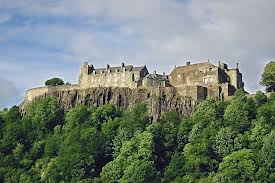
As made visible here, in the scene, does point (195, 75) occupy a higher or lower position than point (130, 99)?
higher

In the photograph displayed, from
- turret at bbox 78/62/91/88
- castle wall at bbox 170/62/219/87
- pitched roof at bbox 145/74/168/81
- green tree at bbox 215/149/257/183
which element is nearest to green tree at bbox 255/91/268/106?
castle wall at bbox 170/62/219/87

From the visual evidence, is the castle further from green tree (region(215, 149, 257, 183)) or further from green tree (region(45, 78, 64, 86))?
green tree (region(215, 149, 257, 183))

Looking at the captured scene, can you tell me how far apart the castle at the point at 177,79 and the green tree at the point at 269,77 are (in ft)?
10.6

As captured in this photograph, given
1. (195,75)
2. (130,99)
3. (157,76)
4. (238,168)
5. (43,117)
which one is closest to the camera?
(238,168)

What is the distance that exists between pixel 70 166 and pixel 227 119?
18.0 meters

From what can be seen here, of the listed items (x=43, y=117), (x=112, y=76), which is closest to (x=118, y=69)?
(x=112, y=76)

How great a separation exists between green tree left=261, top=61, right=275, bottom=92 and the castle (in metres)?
3.23

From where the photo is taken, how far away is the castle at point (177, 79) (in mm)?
91000

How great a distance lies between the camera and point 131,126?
87.9 m

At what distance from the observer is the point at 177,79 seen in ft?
316

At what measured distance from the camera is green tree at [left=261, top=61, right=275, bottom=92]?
9231cm

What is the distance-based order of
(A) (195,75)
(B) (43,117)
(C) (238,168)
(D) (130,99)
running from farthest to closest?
(B) (43,117)
(A) (195,75)
(D) (130,99)
(C) (238,168)

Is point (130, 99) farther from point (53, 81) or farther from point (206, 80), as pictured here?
point (53, 81)

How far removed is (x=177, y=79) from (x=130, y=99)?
673 centimetres
